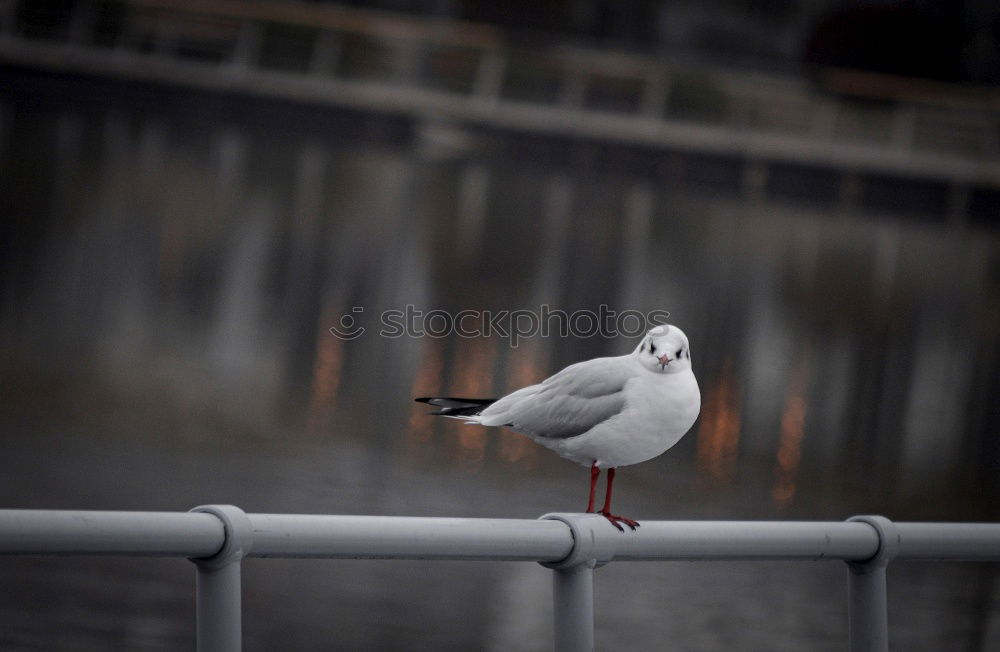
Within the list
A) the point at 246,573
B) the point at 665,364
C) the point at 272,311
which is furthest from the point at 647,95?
the point at 665,364

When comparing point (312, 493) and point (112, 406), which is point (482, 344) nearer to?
point (112, 406)

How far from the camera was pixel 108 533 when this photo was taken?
136 cm

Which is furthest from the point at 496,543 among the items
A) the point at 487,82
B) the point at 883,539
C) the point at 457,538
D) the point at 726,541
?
the point at 487,82

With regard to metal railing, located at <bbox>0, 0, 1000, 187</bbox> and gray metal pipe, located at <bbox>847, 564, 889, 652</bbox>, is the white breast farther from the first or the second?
metal railing, located at <bbox>0, 0, 1000, 187</bbox>

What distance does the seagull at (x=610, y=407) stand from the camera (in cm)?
182

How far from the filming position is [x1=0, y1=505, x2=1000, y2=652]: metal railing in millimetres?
1367

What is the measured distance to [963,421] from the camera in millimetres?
13406

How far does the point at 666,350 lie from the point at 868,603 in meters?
0.41

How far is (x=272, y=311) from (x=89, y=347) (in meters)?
3.16

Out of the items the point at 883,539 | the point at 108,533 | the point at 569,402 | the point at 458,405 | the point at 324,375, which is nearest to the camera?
the point at 108,533

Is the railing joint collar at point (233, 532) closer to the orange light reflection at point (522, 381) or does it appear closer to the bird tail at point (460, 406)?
the bird tail at point (460, 406)

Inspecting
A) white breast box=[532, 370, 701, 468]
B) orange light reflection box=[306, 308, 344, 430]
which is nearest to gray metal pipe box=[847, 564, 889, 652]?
white breast box=[532, 370, 701, 468]

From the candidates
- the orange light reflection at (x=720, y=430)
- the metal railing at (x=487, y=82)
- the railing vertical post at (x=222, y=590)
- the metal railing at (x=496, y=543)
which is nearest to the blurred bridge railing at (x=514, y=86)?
the metal railing at (x=487, y=82)

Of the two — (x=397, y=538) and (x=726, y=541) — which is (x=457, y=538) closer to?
(x=397, y=538)
